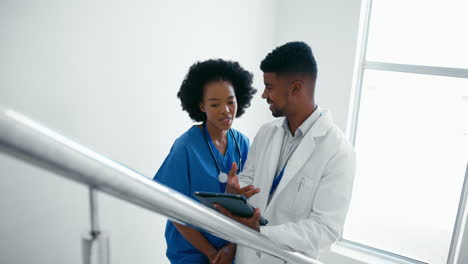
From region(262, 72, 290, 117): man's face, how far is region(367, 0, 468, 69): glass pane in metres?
1.88

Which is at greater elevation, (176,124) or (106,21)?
(106,21)

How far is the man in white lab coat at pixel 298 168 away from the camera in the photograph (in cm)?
133

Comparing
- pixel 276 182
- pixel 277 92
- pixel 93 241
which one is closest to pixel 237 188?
pixel 276 182

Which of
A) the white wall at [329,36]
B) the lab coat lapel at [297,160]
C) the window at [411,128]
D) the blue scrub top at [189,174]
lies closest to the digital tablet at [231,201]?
the lab coat lapel at [297,160]

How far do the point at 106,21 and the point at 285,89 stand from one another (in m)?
0.84

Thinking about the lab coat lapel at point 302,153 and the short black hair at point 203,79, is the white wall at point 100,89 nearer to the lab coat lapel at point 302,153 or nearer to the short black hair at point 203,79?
the short black hair at point 203,79

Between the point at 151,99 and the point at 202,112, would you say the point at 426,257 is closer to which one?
the point at 202,112

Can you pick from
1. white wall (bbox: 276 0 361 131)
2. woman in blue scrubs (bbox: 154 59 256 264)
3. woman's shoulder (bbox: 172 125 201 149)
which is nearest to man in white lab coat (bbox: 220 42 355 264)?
woman in blue scrubs (bbox: 154 59 256 264)

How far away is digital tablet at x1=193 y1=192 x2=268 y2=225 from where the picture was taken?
105 centimetres

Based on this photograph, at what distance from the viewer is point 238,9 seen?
2.51 m

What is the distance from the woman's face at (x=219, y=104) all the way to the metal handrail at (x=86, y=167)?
1.10 meters

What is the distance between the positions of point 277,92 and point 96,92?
0.80 metres

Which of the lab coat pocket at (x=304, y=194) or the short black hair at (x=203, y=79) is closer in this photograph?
the lab coat pocket at (x=304, y=194)

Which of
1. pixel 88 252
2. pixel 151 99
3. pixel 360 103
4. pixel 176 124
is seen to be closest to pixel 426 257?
pixel 360 103
